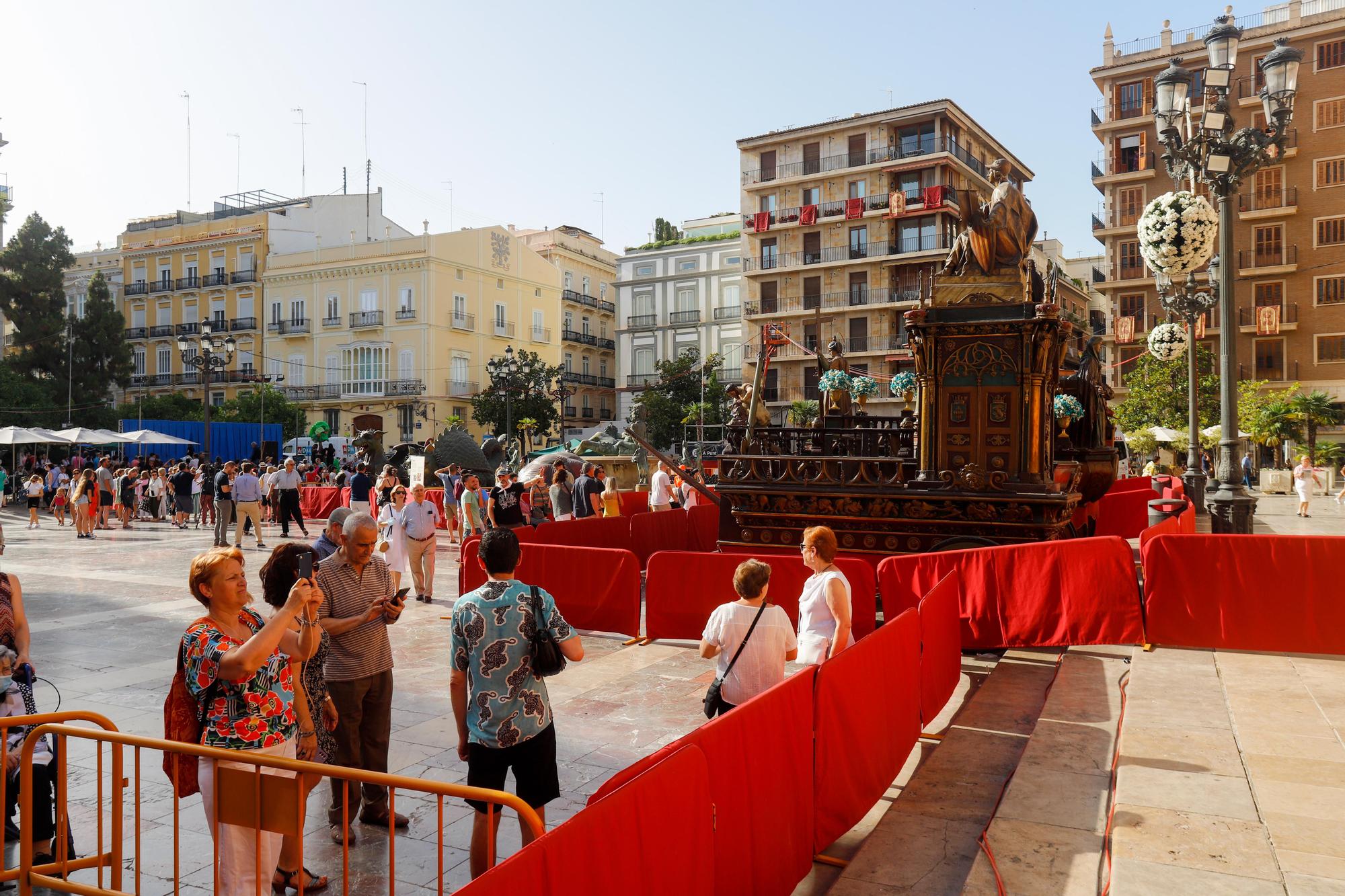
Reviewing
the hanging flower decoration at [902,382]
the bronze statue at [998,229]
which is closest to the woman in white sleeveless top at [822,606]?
the bronze statue at [998,229]

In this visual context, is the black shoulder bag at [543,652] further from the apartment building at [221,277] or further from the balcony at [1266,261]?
the apartment building at [221,277]

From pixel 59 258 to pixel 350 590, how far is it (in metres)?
50.4

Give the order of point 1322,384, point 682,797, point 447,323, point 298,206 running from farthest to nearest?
point 298,206 < point 447,323 < point 1322,384 < point 682,797

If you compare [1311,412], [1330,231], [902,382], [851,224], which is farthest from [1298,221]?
[902,382]

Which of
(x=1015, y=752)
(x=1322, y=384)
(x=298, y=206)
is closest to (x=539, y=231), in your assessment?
(x=298, y=206)

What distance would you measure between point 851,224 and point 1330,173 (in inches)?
888

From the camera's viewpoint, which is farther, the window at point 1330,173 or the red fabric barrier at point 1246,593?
the window at point 1330,173

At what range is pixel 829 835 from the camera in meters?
4.83

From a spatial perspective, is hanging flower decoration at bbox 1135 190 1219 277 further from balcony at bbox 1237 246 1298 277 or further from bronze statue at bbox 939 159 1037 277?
balcony at bbox 1237 246 1298 277

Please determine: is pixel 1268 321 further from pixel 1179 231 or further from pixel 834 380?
pixel 1179 231

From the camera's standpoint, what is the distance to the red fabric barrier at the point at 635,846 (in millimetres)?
2592

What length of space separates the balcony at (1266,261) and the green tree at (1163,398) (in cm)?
1028

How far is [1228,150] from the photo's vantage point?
1161 centimetres

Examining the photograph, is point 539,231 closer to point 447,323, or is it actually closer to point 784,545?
point 447,323
